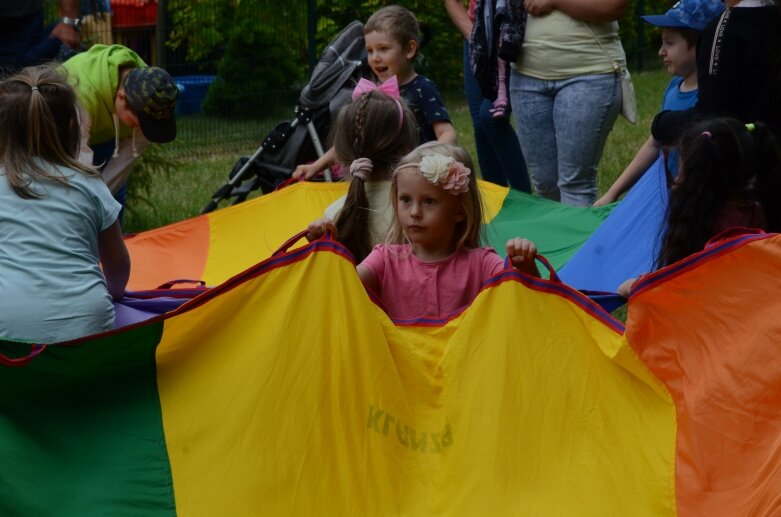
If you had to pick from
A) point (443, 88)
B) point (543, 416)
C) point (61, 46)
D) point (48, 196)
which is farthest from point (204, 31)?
point (543, 416)

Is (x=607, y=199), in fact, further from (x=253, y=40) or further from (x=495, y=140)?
(x=253, y=40)

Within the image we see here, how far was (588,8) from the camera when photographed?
221 inches

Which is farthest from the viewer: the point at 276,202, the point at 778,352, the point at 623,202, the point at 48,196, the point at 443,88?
the point at 443,88

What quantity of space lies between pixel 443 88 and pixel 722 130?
1111 cm

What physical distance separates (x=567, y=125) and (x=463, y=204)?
6.80 feet

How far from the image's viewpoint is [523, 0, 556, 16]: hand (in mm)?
5717

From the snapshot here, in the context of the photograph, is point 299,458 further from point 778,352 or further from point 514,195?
point 514,195

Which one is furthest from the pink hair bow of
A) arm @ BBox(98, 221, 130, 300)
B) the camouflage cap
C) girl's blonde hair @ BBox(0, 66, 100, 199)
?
girl's blonde hair @ BBox(0, 66, 100, 199)

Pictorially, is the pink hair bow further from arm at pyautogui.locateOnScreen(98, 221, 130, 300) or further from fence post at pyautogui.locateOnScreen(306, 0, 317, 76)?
fence post at pyautogui.locateOnScreen(306, 0, 317, 76)

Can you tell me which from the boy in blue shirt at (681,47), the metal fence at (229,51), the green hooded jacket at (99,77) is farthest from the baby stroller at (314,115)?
the metal fence at (229,51)

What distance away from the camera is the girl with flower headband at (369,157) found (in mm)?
4074

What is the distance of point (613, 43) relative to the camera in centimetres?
575

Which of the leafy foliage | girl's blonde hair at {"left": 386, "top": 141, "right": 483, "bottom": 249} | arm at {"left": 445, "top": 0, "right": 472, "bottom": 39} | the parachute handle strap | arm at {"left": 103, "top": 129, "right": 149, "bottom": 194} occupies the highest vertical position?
arm at {"left": 445, "top": 0, "right": 472, "bottom": 39}

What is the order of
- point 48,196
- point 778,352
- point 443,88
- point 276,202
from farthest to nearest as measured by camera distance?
1. point 443,88
2. point 276,202
3. point 48,196
4. point 778,352
